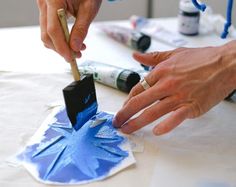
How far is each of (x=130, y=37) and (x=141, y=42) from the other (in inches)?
1.6

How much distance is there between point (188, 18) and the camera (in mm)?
1190

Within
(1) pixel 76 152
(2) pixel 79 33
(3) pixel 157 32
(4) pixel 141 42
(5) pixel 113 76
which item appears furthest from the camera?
(3) pixel 157 32

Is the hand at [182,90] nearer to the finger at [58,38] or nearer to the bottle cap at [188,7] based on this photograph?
the finger at [58,38]

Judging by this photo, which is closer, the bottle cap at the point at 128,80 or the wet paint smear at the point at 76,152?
the wet paint smear at the point at 76,152

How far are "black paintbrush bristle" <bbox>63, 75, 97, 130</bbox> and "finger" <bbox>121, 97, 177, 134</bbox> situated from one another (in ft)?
0.30

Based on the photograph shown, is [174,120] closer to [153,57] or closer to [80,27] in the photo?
[153,57]

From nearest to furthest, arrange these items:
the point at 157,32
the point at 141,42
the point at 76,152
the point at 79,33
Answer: the point at 76,152, the point at 79,33, the point at 141,42, the point at 157,32

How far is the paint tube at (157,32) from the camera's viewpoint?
117cm

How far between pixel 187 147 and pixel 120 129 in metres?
0.14

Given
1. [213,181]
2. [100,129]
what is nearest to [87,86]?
[100,129]

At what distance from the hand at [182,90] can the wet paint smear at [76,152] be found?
1.7 inches

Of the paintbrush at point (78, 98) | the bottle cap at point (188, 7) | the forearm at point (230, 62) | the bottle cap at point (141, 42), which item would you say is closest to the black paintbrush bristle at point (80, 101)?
the paintbrush at point (78, 98)

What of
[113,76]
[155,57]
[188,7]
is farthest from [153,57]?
[188,7]

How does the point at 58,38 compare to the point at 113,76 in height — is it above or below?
above
